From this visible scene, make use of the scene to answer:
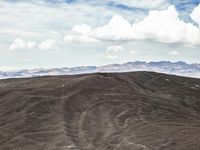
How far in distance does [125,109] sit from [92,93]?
12.4 m

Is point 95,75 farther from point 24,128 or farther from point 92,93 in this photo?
point 24,128

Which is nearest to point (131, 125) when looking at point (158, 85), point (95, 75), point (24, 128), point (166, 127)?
point (166, 127)

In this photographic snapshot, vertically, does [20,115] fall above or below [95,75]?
below

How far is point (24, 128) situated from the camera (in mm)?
73250

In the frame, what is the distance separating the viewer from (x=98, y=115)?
79.9 metres

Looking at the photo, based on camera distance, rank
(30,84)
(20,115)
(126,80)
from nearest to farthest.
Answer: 1. (20,115)
2. (30,84)
3. (126,80)

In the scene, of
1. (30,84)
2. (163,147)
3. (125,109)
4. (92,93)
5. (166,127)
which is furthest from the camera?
(30,84)

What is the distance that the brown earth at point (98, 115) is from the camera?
6319cm

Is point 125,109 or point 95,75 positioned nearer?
point 125,109

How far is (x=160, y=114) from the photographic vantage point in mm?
86000

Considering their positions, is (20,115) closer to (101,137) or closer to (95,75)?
(101,137)

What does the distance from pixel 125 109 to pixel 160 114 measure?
27.2ft

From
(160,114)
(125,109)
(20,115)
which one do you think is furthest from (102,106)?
(20,115)

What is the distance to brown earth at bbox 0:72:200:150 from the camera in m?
63.2
